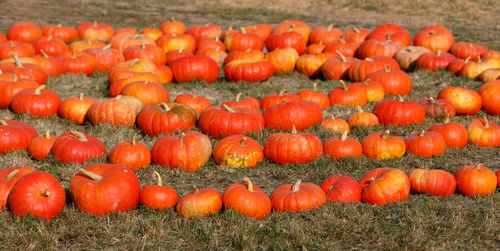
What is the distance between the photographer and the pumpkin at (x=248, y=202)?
204 inches

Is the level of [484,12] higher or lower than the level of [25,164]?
lower

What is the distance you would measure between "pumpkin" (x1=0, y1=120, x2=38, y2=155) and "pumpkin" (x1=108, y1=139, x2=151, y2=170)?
1228 millimetres

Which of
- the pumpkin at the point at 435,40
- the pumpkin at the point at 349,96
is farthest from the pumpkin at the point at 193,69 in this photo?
the pumpkin at the point at 435,40

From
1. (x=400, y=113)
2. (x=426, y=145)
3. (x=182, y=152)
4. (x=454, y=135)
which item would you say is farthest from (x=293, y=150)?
(x=400, y=113)

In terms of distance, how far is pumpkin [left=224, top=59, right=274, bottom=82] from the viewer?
1102cm

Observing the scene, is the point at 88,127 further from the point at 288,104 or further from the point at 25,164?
the point at 288,104

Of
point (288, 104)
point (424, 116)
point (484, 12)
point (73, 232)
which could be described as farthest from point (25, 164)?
point (484, 12)

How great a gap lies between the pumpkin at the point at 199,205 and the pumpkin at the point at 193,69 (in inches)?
231

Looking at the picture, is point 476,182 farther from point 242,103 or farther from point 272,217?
point 242,103

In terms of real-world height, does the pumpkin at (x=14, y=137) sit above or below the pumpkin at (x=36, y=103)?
above

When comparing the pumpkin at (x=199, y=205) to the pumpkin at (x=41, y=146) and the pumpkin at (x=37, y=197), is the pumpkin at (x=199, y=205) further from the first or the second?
the pumpkin at (x=41, y=146)

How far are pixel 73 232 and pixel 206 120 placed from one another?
3.17 metres

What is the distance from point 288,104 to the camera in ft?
26.6

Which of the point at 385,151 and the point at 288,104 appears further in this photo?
the point at 288,104
